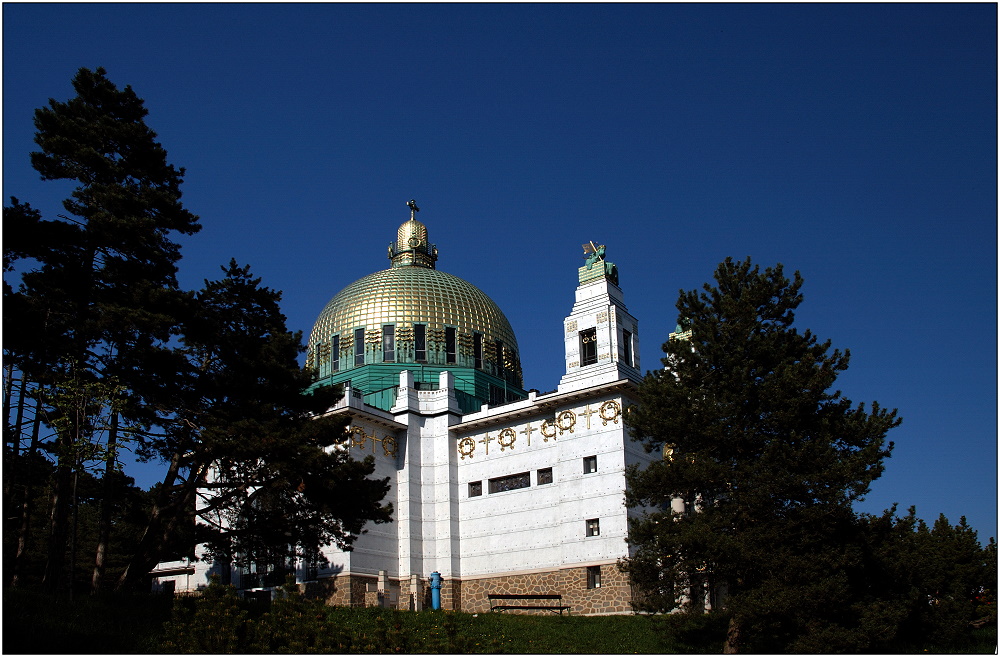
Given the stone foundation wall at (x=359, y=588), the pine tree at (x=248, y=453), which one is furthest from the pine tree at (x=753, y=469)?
the stone foundation wall at (x=359, y=588)

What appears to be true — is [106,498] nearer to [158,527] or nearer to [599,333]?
[158,527]

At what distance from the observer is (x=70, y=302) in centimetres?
2375

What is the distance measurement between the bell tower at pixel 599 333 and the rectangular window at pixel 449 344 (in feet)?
23.0

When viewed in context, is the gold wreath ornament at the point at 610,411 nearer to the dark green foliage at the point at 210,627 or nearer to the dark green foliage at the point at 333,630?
the dark green foliage at the point at 333,630

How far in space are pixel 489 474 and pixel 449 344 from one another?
25.5ft

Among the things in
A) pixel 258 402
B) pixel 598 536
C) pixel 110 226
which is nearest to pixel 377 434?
pixel 598 536

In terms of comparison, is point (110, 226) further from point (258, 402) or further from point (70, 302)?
point (258, 402)

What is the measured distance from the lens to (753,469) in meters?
22.8

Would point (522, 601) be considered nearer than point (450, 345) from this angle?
Yes

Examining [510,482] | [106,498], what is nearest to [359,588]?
[510,482]

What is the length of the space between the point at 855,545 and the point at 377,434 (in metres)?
19.7

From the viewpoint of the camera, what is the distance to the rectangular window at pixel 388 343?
4222 centimetres

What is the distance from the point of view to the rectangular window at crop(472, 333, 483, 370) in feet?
142

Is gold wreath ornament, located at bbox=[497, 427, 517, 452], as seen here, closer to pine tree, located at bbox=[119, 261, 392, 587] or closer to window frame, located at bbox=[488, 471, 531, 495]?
window frame, located at bbox=[488, 471, 531, 495]
